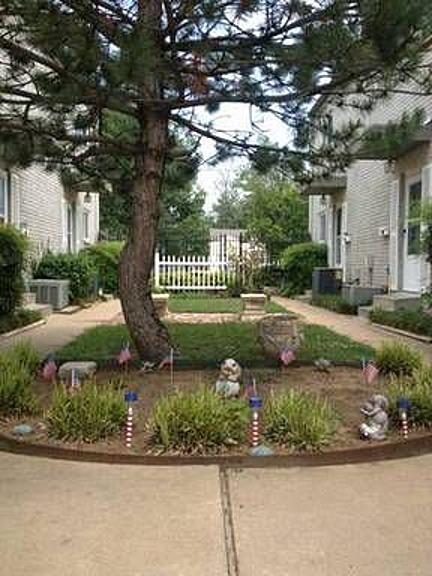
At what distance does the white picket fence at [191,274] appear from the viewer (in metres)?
24.0

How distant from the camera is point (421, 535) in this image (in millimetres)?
3586

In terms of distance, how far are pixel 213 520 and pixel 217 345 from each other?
563 cm

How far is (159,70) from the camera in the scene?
5.88 m

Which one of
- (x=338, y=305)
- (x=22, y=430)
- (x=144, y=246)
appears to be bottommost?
(x=22, y=430)

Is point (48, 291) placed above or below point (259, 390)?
above

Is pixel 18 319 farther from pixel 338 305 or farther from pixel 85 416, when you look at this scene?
pixel 338 305

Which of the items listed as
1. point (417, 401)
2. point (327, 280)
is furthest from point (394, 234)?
point (417, 401)

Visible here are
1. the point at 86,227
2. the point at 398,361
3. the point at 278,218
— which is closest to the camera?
the point at 398,361

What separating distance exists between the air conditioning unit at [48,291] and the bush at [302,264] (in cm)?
862

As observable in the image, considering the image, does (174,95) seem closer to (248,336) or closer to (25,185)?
(248,336)

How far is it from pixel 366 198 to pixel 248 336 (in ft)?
27.9

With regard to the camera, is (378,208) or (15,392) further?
(378,208)

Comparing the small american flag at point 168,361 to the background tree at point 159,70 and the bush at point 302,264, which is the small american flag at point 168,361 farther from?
the bush at point 302,264

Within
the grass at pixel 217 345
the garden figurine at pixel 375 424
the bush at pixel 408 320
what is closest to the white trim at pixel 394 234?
the bush at pixel 408 320
